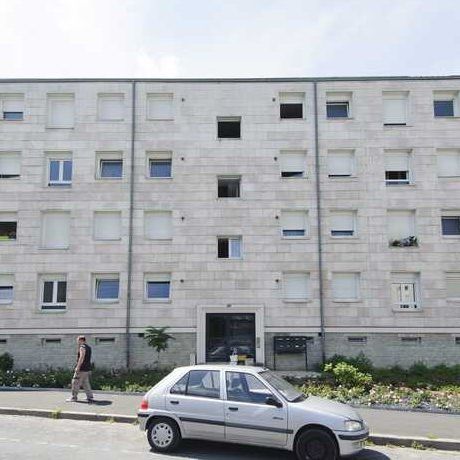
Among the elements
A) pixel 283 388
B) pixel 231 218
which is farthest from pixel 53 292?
Answer: pixel 283 388

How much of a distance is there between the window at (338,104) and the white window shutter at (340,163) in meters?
1.95

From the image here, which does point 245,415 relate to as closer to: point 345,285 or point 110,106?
point 345,285

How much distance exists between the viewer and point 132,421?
1260cm

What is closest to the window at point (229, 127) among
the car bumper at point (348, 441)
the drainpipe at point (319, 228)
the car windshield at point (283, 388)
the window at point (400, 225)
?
the drainpipe at point (319, 228)

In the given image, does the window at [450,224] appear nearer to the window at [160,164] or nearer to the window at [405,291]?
the window at [405,291]

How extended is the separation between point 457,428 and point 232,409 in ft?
18.8

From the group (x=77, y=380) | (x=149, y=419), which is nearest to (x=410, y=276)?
(x=77, y=380)

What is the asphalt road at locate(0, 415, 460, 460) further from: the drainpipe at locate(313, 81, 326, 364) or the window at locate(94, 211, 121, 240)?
the window at locate(94, 211, 121, 240)

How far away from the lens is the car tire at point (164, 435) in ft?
32.0

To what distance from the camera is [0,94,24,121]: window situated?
24859mm

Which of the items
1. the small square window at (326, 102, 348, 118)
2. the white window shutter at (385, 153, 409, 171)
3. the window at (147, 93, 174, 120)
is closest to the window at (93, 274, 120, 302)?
the window at (147, 93, 174, 120)

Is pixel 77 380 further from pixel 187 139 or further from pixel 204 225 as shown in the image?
pixel 187 139

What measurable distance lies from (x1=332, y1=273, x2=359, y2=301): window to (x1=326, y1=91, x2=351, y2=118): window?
7410mm

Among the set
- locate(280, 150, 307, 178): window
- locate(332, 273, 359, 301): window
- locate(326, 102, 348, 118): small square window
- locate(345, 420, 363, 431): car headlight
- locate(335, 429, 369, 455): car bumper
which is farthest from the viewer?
locate(326, 102, 348, 118): small square window
